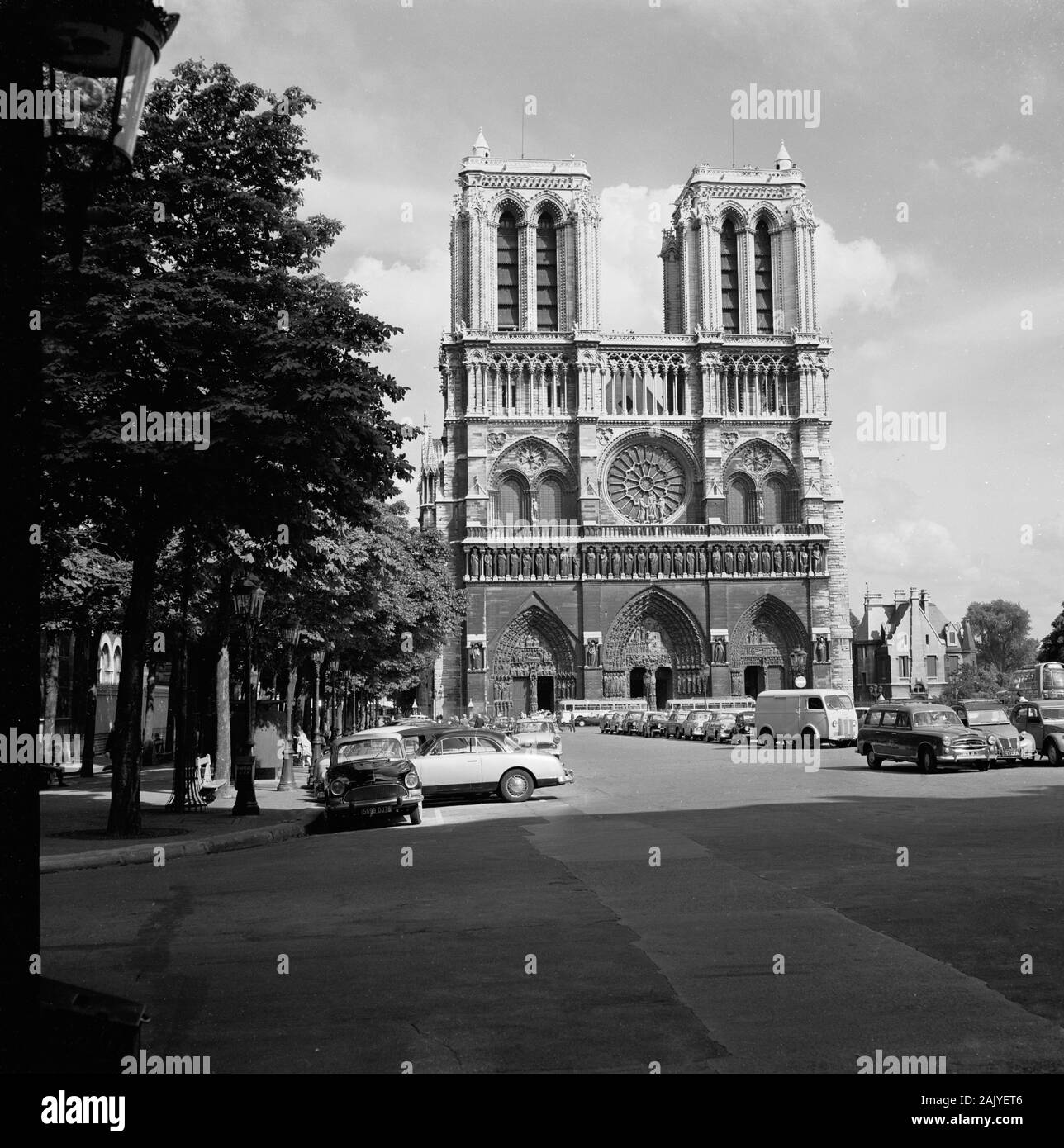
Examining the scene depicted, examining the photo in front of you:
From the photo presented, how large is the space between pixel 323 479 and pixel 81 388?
327 cm

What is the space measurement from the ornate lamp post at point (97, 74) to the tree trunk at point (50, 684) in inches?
1049

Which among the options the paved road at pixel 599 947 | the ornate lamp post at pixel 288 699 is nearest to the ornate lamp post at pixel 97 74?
the paved road at pixel 599 947

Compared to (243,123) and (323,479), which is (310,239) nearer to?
(243,123)

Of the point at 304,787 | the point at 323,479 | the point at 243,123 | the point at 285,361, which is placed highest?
the point at 243,123

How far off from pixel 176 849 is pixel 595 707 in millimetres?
61240

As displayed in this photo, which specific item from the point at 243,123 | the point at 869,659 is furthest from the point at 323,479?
the point at 869,659

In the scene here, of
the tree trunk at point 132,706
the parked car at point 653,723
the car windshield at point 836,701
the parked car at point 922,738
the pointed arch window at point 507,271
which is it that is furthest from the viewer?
the pointed arch window at point 507,271

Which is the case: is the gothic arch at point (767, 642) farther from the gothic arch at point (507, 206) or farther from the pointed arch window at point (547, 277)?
the gothic arch at point (507, 206)

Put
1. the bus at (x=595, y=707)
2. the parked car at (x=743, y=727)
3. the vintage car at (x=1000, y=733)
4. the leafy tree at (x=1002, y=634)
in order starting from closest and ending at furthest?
the vintage car at (x=1000, y=733), the parked car at (x=743, y=727), the bus at (x=595, y=707), the leafy tree at (x=1002, y=634)

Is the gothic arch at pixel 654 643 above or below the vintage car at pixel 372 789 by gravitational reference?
above

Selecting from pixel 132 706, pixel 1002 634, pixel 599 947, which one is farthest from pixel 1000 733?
pixel 1002 634

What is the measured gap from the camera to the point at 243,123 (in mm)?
16703

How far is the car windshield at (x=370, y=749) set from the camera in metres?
19.6

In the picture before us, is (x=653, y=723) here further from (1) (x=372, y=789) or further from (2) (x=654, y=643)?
(1) (x=372, y=789)
